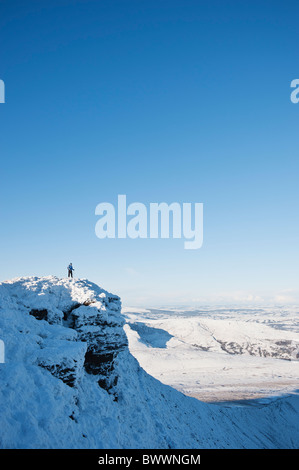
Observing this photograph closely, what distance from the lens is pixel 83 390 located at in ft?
45.0

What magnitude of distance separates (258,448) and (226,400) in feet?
36.4

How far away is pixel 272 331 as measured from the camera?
8538 cm

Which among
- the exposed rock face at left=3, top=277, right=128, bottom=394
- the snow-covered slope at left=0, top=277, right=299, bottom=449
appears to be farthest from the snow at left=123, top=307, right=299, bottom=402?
the exposed rock face at left=3, top=277, right=128, bottom=394

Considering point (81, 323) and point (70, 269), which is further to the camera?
point (70, 269)

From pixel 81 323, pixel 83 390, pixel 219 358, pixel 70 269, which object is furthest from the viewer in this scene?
pixel 219 358

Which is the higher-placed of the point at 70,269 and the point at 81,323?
the point at 70,269

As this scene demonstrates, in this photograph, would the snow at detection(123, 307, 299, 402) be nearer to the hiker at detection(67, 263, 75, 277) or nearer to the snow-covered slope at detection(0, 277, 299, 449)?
the snow-covered slope at detection(0, 277, 299, 449)

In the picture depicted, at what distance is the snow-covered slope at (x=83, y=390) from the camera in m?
9.80

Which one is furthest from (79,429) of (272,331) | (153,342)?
(272,331)

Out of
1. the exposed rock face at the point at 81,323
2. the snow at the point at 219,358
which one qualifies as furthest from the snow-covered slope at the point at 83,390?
the snow at the point at 219,358

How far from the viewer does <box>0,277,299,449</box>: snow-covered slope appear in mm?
9797

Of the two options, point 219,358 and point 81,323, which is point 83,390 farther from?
point 219,358

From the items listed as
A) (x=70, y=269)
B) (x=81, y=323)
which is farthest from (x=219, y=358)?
(x=81, y=323)

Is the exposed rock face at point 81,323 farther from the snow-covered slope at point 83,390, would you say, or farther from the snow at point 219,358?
the snow at point 219,358
